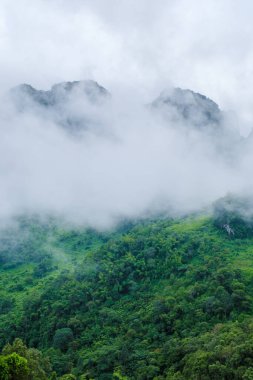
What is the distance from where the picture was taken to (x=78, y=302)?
65.8 meters

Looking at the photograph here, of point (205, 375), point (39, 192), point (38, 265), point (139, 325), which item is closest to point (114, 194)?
point (39, 192)

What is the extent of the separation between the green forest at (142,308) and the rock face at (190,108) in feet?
263

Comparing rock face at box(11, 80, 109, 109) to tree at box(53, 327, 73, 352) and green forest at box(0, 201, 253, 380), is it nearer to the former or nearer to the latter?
green forest at box(0, 201, 253, 380)

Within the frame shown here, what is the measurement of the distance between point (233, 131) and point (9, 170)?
8612 centimetres

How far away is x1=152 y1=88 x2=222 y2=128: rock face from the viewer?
168250mm

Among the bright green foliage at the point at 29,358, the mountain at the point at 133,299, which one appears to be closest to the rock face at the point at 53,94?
the mountain at the point at 133,299

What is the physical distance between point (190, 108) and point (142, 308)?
4776 inches

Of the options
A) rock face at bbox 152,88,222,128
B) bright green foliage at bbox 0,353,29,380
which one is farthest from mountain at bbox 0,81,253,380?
rock face at bbox 152,88,222,128

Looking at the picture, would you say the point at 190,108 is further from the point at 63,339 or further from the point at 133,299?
the point at 63,339

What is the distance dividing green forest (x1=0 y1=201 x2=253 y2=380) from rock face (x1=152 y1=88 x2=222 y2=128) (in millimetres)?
80081

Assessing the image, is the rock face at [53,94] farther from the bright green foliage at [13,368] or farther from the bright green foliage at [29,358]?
the bright green foliage at [13,368]

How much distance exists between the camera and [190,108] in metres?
170

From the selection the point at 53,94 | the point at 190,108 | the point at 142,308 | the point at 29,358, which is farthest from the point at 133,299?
the point at 53,94

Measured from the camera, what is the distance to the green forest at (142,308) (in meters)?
41.3
